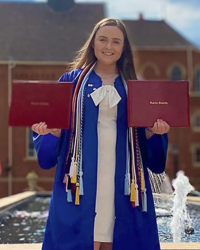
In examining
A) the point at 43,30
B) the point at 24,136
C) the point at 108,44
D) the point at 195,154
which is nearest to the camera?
the point at 108,44

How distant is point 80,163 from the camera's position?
107 inches

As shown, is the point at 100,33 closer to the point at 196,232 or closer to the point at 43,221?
the point at 196,232

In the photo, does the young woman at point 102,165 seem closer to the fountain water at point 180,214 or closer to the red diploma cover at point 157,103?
the red diploma cover at point 157,103

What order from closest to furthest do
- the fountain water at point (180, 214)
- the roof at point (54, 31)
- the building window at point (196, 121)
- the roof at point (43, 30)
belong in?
the fountain water at point (180, 214), the roof at point (43, 30), the roof at point (54, 31), the building window at point (196, 121)

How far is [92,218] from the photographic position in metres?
2.66

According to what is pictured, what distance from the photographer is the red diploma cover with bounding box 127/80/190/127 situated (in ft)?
8.85

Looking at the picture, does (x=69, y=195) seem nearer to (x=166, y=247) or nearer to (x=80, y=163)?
(x=80, y=163)

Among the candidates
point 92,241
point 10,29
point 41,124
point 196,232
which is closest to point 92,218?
point 92,241

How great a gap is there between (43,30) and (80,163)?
25776 mm

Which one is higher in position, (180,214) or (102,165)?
(102,165)

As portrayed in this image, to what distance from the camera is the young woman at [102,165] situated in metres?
2.68

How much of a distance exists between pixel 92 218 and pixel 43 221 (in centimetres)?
568

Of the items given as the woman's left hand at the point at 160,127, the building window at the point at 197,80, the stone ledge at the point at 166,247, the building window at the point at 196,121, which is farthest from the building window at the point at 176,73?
the woman's left hand at the point at 160,127

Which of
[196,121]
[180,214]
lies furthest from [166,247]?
[196,121]
